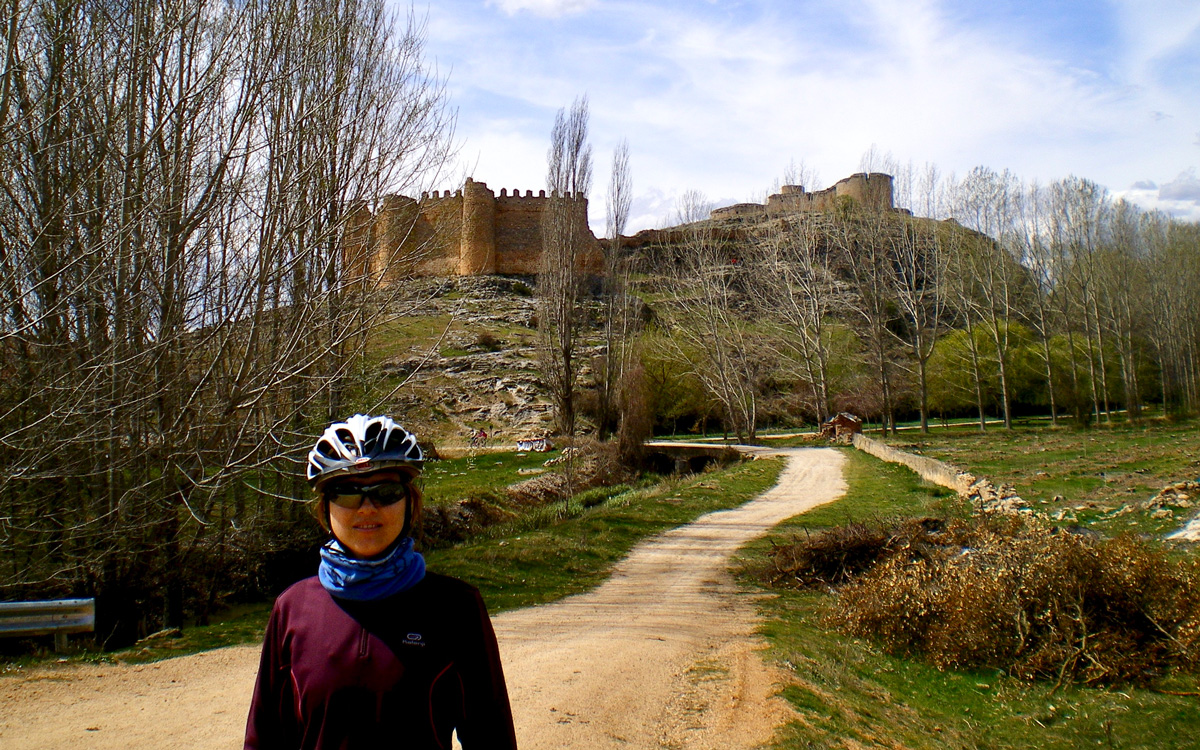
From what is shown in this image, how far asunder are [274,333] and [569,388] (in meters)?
15.0

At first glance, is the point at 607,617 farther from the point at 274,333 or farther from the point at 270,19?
the point at 270,19

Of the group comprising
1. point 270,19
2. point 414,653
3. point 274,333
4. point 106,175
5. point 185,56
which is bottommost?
point 414,653

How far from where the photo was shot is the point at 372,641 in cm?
186

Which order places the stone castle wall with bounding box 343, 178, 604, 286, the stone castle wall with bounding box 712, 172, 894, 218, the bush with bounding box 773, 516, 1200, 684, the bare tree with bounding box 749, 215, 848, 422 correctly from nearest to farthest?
the bush with bounding box 773, 516, 1200, 684
the stone castle wall with bounding box 343, 178, 604, 286
the bare tree with bounding box 749, 215, 848, 422
the stone castle wall with bounding box 712, 172, 894, 218

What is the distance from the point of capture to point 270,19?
955cm

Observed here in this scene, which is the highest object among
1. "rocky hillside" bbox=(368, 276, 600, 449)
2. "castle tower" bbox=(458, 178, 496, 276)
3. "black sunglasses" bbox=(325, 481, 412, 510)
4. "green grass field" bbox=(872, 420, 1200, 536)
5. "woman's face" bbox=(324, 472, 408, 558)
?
"castle tower" bbox=(458, 178, 496, 276)

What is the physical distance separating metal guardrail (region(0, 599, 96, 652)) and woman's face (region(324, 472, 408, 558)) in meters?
6.35

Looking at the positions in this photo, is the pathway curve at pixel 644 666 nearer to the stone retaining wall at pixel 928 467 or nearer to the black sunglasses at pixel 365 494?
the black sunglasses at pixel 365 494

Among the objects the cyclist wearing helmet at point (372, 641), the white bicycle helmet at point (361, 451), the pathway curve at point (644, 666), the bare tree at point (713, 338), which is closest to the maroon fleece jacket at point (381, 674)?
the cyclist wearing helmet at point (372, 641)

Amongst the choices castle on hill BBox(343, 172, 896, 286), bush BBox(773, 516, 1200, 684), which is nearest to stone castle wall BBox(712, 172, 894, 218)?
castle on hill BBox(343, 172, 896, 286)

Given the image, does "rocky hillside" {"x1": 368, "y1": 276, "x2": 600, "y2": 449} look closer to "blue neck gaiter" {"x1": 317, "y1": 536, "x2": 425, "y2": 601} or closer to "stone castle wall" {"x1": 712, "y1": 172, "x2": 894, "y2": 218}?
"stone castle wall" {"x1": 712, "y1": 172, "x2": 894, "y2": 218}


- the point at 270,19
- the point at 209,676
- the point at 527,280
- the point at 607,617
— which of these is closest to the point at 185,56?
the point at 270,19

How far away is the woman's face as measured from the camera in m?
1.99

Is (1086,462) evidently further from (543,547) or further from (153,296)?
(153,296)
